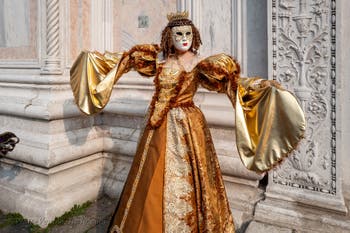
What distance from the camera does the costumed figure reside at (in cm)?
161

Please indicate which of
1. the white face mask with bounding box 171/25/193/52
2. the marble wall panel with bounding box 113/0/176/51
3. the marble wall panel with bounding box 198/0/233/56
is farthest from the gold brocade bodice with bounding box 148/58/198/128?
the marble wall panel with bounding box 113/0/176/51

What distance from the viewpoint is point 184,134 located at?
1.90 meters

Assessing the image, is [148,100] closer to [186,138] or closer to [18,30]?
[186,138]

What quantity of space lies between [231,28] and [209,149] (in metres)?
1.16

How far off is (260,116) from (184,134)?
1.57 ft

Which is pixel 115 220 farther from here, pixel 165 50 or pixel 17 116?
pixel 17 116

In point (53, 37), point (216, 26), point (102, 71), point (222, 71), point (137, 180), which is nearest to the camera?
point (222, 71)

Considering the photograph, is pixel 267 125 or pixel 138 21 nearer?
pixel 267 125

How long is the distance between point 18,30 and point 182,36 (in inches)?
93.8

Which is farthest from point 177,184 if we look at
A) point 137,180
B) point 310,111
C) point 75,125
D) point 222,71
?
point 75,125

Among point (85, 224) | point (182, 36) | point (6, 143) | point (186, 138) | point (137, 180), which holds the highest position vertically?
point (182, 36)

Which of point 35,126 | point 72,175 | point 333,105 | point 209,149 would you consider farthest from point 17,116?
point 333,105

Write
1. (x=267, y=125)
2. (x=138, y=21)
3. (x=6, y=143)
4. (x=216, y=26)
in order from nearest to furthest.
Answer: (x=267, y=125) < (x=6, y=143) < (x=216, y=26) < (x=138, y=21)

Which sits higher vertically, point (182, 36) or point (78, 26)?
point (78, 26)
